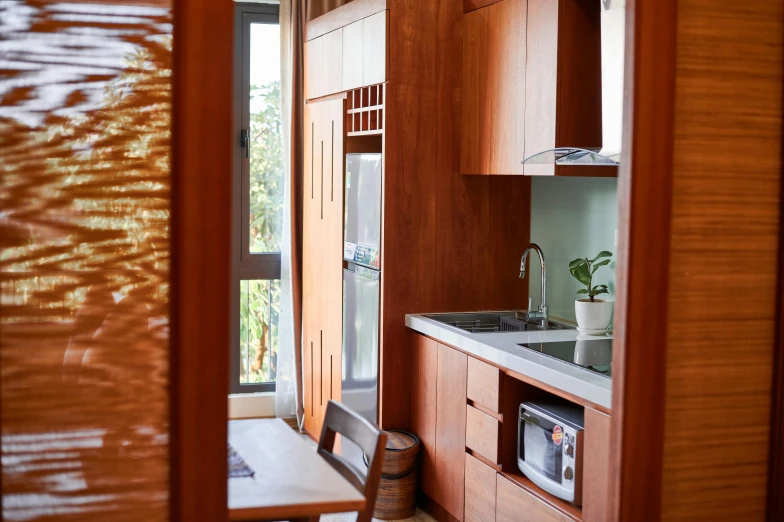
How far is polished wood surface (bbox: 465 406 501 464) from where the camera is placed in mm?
3432

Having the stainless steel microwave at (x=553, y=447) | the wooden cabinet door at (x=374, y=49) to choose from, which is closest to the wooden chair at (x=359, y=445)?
the stainless steel microwave at (x=553, y=447)

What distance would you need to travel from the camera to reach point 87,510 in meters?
1.37

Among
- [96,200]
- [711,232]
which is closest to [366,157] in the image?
[711,232]

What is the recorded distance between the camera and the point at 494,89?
382 centimetres

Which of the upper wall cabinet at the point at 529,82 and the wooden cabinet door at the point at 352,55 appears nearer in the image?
the upper wall cabinet at the point at 529,82

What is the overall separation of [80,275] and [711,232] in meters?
1.18

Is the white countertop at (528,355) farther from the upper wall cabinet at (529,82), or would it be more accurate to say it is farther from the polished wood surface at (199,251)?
the polished wood surface at (199,251)

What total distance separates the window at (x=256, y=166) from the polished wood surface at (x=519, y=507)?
2.50 meters

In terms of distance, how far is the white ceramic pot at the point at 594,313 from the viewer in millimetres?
3584

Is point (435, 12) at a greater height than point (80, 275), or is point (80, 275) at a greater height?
point (435, 12)

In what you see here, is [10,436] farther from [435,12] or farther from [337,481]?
[435,12]

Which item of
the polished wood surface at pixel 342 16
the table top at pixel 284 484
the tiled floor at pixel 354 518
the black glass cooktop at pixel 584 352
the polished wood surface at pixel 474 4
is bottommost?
the tiled floor at pixel 354 518

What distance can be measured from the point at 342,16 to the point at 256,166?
47.5 inches

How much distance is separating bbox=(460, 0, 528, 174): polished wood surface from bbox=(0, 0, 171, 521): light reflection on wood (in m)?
2.43
